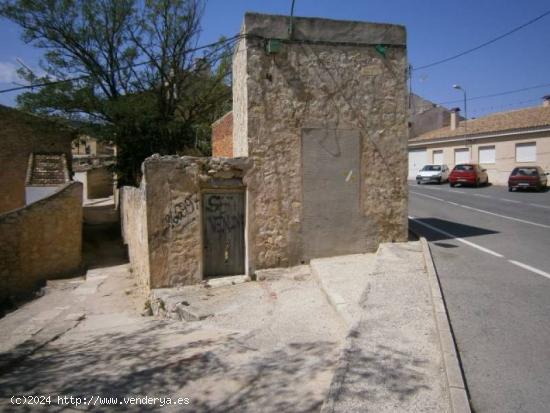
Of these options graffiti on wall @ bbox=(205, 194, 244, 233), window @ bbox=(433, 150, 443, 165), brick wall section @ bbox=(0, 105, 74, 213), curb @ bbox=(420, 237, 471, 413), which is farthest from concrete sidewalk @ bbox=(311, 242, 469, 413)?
window @ bbox=(433, 150, 443, 165)

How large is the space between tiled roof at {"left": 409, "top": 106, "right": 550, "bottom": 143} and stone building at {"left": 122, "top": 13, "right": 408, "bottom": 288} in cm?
2261

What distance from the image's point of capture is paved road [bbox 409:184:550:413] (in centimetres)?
390

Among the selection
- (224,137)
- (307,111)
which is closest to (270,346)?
(307,111)

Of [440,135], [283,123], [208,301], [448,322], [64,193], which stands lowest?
[208,301]

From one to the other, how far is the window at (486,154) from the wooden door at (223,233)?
91.1 feet

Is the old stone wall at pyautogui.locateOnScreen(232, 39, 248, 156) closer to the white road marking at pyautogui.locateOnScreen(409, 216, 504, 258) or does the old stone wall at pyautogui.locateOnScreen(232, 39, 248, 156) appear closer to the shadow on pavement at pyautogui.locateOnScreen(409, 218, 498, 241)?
the shadow on pavement at pyautogui.locateOnScreen(409, 218, 498, 241)

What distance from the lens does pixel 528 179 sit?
82.0 ft

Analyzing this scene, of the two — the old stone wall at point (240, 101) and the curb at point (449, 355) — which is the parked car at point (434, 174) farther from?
the curb at point (449, 355)

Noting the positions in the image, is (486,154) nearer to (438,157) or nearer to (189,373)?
(438,157)

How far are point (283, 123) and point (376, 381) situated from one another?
248 inches

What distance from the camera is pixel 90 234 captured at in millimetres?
17703

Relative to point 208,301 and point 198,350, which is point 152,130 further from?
point 198,350

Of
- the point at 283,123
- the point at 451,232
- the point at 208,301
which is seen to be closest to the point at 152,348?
the point at 208,301

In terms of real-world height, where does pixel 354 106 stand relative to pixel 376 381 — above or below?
above
